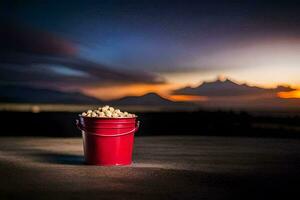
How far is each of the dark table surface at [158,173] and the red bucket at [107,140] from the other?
375 mm

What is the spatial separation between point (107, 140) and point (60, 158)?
1.54 m

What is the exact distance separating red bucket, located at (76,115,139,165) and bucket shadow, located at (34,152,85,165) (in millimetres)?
431

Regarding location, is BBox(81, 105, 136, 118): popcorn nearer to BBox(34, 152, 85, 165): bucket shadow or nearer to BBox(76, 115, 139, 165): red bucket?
BBox(76, 115, 139, 165): red bucket

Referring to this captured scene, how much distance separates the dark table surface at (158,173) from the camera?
753cm

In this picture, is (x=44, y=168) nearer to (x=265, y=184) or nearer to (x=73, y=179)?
(x=73, y=179)

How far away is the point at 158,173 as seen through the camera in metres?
9.44

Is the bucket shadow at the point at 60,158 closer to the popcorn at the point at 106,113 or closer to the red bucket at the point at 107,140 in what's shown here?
the red bucket at the point at 107,140

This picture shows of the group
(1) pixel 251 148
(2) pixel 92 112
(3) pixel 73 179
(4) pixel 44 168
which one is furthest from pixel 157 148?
(3) pixel 73 179

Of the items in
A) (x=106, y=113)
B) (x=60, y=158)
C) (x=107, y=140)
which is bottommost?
(x=60, y=158)

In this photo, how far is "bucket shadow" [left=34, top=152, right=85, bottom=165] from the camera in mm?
10975

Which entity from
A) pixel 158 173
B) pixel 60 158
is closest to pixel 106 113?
pixel 60 158

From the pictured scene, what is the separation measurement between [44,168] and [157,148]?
15.8 feet

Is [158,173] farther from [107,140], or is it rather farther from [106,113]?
[106,113]

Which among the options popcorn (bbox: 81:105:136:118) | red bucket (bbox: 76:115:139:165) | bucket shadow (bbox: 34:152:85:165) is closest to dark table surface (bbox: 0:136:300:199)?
bucket shadow (bbox: 34:152:85:165)
